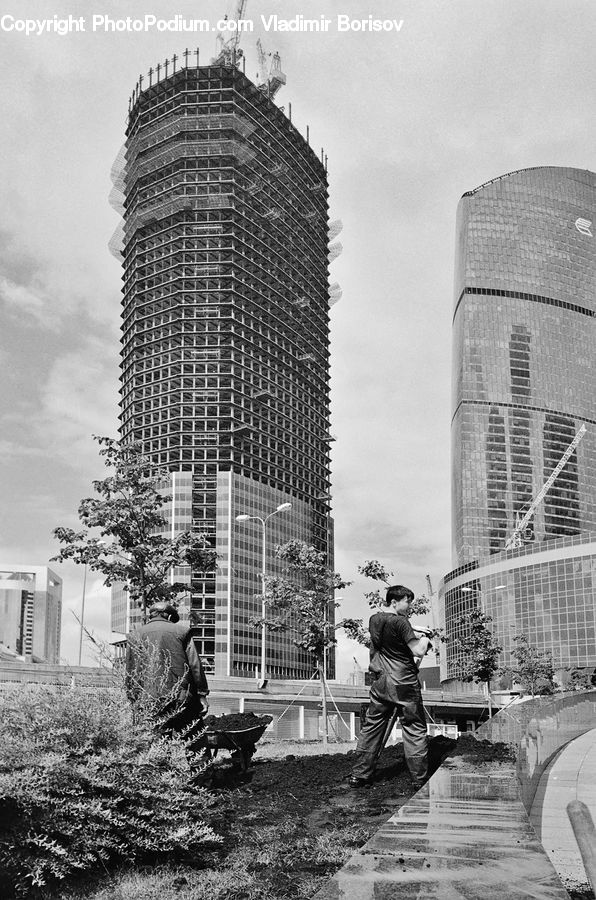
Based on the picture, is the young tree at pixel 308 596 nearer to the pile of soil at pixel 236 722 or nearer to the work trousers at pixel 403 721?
the pile of soil at pixel 236 722

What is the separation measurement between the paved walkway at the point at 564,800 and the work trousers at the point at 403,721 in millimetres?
1227

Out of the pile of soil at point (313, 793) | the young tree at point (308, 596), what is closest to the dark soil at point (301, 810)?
the pile of soil at point (313, 793)

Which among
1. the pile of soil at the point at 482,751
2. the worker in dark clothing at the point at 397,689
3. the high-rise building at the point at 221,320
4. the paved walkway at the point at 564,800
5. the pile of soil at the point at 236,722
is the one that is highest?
the high-rise building at the point at 221,320

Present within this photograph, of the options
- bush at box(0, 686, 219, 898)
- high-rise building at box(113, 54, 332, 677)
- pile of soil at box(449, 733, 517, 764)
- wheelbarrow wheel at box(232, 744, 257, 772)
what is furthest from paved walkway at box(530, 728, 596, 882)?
high-rise building at box(113, 54, 332, 677)

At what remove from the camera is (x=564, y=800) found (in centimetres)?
1053

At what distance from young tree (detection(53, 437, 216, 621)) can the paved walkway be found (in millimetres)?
9490

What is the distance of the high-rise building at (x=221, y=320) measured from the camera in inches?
6639

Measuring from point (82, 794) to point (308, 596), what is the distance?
2149 cm

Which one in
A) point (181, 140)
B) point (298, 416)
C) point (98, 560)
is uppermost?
point (181, 140)

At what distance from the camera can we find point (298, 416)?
19400 cm

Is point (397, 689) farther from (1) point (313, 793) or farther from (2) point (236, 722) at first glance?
(2) point (236, 722)

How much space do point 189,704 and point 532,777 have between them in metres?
4.04

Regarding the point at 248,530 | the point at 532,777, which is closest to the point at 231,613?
the point at 248,530

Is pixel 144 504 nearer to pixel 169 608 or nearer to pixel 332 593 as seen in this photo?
pixel 332 593
